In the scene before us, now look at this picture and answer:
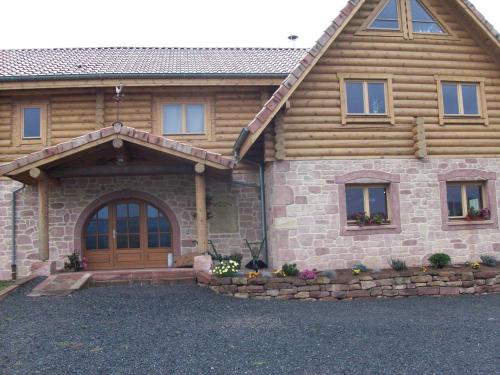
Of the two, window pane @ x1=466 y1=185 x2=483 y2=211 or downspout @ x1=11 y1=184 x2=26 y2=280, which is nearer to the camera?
window pane @ x1=466 y1=185 x2=483 y2=211

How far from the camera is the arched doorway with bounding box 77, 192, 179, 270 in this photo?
12.4 metres

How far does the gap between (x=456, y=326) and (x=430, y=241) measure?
422 cm

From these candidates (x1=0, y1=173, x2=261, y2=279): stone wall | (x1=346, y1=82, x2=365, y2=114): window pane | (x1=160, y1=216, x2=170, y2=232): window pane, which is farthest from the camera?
(x1=160, y1=216, x2=170, y2=232): window pane

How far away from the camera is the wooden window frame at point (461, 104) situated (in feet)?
37.1

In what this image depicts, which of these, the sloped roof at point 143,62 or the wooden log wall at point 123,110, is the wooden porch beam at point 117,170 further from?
the sloped roof at point 143,62

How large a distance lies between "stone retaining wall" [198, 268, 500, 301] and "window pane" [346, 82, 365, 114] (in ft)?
13.3

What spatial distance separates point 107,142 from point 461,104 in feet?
28.8

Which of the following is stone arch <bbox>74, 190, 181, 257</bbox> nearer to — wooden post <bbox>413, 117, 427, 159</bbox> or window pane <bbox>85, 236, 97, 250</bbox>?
window pane <bbox>85, 236, 97, 250</bbox>

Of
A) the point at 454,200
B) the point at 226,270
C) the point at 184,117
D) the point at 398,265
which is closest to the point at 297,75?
the point at 184,117

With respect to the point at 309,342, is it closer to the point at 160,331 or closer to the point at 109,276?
the point at 160,331

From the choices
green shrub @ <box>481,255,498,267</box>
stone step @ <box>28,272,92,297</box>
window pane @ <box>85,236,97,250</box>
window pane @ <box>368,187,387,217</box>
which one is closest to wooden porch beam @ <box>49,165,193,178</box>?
window pane @ <box>85,236,97,250</box>

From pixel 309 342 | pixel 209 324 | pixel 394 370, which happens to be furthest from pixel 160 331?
pixel 394 370

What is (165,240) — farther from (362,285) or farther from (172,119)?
(362,285)

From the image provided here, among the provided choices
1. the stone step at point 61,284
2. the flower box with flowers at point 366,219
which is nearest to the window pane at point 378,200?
the flower box with flowers at point 366,219
